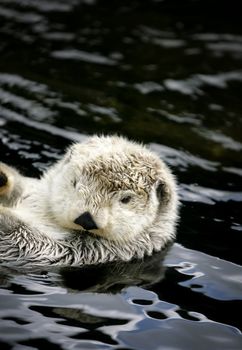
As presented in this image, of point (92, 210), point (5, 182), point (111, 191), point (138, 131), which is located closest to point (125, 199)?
point (111, 191)

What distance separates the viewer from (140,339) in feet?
13.8

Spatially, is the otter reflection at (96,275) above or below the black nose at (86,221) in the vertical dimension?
below

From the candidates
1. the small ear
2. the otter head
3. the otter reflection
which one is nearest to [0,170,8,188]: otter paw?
the otter head

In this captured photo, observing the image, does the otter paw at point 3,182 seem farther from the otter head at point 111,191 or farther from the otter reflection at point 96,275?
the otter reflection at point 96,275

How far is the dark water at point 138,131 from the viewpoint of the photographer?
433cm

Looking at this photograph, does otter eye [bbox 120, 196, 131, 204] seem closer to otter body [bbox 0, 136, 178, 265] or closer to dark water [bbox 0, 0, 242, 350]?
otter body [bbox 0, 136, 178, 265]

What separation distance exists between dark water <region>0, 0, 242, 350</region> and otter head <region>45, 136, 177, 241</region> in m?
0.35

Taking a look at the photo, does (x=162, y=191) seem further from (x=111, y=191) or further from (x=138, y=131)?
(x=138, y=131)

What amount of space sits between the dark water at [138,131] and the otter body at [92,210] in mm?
145

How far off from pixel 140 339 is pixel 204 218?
1976mm

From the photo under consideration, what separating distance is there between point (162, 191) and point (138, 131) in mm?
2250

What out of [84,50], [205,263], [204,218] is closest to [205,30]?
[84,50]

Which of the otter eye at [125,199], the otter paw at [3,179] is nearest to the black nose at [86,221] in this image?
the otter eye at [125,199]

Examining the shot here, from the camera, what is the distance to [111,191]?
4855 millimetres
